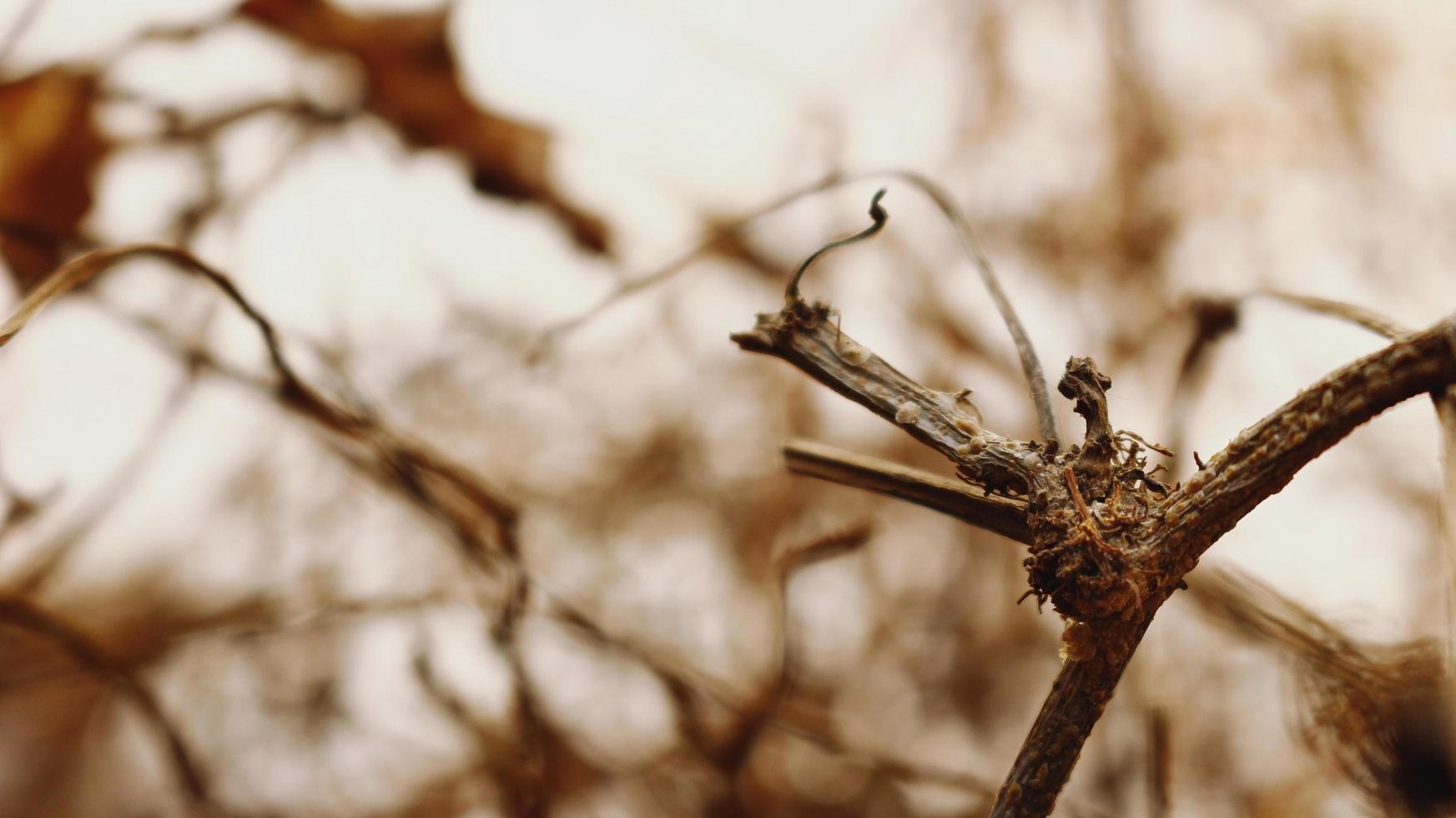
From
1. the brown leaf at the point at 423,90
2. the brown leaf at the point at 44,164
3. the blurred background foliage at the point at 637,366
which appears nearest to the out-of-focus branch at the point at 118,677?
the blurred background foliage at the point at 637,366

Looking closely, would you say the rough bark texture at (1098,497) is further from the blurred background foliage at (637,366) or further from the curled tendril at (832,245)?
the blurred background foliage at (637,366)

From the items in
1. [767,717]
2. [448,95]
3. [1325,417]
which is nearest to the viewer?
[1325,417]

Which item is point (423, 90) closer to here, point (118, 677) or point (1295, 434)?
point (118, 677)

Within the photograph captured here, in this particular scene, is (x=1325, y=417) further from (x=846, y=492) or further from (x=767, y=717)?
(x=846, y=492)

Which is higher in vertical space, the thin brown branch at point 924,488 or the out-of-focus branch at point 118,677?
the thin brown branch at point 924,488

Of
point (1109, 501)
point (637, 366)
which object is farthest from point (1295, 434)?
point (637, 366)

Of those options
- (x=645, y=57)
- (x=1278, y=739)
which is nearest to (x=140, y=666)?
(x=645, y=57)

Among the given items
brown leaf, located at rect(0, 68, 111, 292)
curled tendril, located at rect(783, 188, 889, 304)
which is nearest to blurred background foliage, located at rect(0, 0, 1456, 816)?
brown leaf, located at rect(0, 68, 111, 292)

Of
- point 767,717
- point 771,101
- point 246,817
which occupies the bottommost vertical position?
point 246,817

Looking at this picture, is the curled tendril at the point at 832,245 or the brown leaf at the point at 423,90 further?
the brown leaf at the point at 423,90
